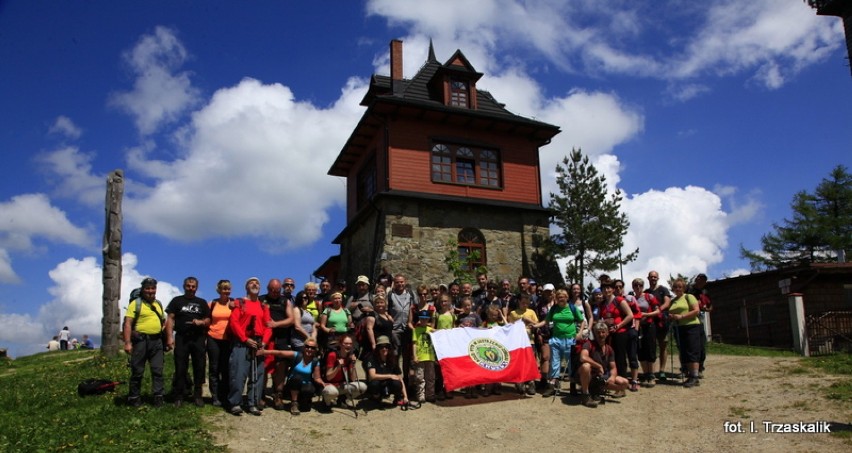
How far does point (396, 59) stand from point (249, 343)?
18260 mm

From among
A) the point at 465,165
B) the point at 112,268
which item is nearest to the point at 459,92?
the point at 465,165

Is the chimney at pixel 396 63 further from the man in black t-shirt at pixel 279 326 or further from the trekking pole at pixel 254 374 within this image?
the trekking pole at pixel 254 374

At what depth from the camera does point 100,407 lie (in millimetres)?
8242

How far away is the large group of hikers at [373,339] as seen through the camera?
8.69 m

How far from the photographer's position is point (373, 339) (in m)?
9.55

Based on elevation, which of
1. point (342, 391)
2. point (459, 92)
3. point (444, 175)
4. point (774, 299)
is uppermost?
point (459, 92)

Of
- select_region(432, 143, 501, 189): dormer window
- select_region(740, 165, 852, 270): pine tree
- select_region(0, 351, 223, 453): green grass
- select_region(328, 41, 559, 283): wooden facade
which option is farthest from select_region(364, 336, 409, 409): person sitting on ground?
select_region(740, 165, 852, 270): pine tree

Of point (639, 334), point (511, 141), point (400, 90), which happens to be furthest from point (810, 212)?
point (639, 334)

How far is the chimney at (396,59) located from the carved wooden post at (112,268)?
1269cm

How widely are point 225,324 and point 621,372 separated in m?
6.58

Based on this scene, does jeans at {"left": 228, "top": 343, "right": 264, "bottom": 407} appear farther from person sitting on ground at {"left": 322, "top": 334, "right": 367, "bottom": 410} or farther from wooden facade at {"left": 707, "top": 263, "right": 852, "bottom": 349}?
wooden facade at {"left": 707, "top": 263, "right": 852, "bottom": 349}

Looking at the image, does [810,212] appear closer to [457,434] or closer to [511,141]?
[511,141]

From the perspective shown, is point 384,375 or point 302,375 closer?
point 302,375

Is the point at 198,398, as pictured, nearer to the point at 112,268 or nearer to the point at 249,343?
the point at 249,343
